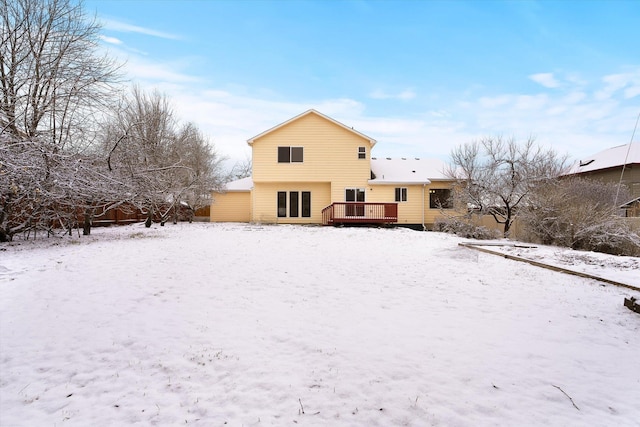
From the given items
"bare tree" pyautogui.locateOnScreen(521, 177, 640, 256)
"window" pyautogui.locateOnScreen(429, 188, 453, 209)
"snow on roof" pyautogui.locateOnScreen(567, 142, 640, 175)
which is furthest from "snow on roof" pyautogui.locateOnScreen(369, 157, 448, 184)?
"snow on roof" pyautogui.locateOnScreen(567, 142, 640, 175)

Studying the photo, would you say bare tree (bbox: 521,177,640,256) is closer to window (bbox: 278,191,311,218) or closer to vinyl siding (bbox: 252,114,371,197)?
vinyl siding (bbox: 252,114,371,197)

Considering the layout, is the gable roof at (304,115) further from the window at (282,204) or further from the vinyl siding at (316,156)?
the window at (282,204)

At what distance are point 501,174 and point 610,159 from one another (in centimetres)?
1661

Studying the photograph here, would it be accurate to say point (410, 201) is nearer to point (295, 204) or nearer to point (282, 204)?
point (295, 204)

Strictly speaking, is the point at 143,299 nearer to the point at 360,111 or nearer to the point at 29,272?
the point at 29,272

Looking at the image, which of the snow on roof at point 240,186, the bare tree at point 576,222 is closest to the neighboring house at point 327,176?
the snow on roof at point 240,186

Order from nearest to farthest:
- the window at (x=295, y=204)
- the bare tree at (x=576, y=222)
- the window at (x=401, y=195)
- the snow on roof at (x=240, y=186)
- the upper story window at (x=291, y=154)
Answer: the bare tree at (x=576, y=222)
the upper story window at (x=291, y=154)
the window at (x=401, y=195)
the window at (x=295, y=204)
the snow on roof at (x=240, y=186)

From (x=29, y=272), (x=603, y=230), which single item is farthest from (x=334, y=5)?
(x=29, y=272)

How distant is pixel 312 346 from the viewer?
13.6 ft

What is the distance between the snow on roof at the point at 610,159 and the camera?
1008 inches

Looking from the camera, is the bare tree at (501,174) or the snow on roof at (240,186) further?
the snow on roof at (240,186)

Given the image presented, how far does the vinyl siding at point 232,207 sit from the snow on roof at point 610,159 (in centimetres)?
2407

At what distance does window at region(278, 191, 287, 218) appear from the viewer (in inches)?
853

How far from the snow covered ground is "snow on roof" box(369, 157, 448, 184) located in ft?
44.2
